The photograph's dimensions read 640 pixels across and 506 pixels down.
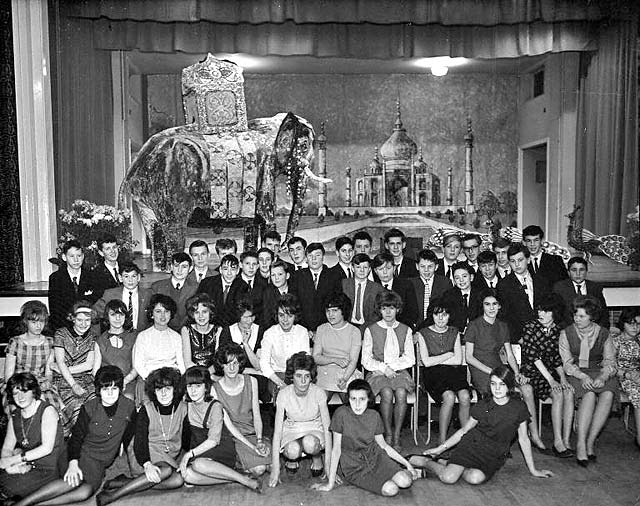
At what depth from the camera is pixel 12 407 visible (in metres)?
4.03

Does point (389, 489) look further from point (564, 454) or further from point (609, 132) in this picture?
point (609, 132)

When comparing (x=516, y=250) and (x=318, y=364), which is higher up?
(x=516, y=250)

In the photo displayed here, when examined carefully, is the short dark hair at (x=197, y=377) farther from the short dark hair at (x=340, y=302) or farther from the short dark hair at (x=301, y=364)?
the short dark hair at (x=340, y=302)

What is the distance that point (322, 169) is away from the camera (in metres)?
8.52

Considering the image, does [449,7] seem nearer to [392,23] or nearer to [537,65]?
[392,23]

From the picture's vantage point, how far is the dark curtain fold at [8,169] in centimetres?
661

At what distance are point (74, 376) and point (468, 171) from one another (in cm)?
551

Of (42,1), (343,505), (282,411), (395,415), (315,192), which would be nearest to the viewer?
(343,505)

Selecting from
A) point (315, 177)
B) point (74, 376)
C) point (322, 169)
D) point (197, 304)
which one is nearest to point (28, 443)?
point (74, 376)

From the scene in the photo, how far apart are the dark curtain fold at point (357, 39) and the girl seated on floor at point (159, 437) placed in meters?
4.31

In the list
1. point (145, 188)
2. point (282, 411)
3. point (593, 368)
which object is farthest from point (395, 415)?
point (145, 188)

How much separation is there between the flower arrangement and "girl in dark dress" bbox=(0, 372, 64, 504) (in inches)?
100

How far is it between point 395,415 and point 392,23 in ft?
13.6

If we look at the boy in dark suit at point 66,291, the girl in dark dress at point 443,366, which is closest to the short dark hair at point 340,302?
the girl in dark dress at point 443,366
